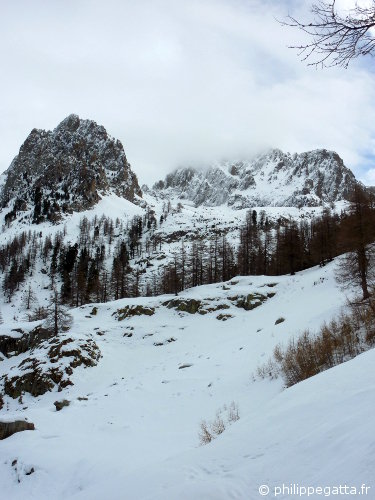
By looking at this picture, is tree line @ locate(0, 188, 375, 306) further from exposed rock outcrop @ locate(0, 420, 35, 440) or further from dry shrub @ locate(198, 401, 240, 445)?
exposed rock outcrop @ locate(0, 420, 35, 440)

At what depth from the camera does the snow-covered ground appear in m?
3.45

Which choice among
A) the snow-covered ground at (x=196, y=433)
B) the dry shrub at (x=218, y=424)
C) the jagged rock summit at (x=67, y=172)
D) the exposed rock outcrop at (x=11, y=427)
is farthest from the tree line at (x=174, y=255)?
the jagged rock summit at (x=67, y=172)

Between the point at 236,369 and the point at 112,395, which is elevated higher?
the point at 236,369

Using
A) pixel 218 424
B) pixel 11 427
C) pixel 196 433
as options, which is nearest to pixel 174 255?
pixel 11 427

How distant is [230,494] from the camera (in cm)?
331

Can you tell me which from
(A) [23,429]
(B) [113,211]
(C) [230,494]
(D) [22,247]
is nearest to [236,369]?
(A) [23,429]

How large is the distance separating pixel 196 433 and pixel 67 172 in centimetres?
15058

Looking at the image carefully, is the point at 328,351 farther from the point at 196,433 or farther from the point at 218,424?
the point at 196,433

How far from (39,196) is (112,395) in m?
135

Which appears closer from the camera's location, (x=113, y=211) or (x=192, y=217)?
(x=192, y=217)

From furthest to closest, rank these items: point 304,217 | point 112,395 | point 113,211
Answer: point 113,211, point 304,217, point 112,395

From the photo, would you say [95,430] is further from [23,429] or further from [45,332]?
[45,332]

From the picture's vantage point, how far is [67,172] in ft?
472

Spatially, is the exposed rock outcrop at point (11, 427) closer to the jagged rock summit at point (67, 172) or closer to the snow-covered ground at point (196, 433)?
the snow-covered ground at point (196, 433)
